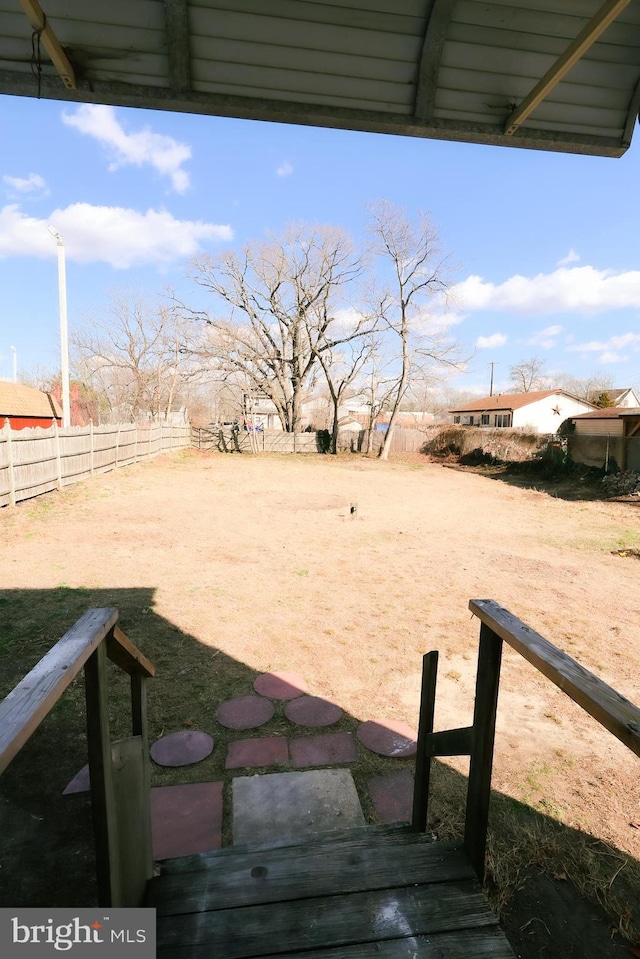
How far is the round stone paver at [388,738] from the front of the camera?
2.62 m

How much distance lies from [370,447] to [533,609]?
2299 centimetres

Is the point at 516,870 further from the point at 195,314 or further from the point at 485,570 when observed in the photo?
the point at 195,314

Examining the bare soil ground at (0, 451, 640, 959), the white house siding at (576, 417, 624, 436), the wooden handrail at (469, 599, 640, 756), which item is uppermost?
the white house siding at (576, 417, 624, 436)

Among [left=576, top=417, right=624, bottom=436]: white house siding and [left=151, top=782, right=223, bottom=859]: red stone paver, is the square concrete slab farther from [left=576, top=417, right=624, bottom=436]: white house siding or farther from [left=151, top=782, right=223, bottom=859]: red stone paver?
[left=576, top=417, right=624, bottom=436]: white house siding

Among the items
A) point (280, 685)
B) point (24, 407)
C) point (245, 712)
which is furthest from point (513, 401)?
point (245, 712)

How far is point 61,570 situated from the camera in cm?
571

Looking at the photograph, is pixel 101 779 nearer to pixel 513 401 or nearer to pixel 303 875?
pixel 303 875

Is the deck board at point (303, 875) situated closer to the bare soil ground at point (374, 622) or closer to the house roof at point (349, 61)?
the bare soil ground at point (374, 622)

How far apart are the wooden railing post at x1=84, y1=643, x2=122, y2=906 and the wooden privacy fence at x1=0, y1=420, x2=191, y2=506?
8847 millimetres

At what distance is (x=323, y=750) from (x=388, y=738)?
39 centimetres

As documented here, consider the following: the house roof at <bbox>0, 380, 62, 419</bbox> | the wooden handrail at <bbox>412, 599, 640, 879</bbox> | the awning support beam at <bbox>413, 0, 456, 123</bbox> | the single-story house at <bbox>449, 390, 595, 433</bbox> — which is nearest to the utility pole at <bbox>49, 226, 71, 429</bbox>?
the house roof at <bbox>0, 380, 62, 419</bbox>

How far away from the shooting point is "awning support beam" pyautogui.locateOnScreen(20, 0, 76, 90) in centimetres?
185

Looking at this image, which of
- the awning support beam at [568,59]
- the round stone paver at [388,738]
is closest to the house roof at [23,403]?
the round stone paver at [388,738]

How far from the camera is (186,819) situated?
2.12 meters
